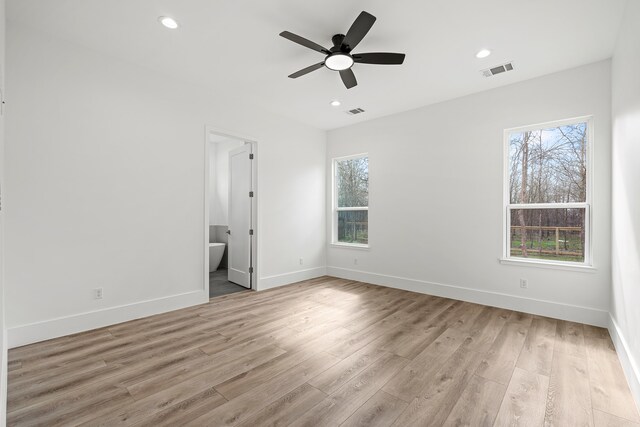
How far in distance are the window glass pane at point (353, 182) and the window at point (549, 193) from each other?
2316 mm

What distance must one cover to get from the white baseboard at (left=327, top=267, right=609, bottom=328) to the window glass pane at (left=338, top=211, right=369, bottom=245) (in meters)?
0.64

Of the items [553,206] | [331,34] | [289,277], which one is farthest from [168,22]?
[553,206]

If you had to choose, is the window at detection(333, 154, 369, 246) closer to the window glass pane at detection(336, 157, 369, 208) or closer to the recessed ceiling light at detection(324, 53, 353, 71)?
the window glass pane at detection(336, 157, 369, 208)

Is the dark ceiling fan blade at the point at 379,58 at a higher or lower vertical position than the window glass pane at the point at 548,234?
higher

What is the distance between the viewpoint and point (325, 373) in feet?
7.52

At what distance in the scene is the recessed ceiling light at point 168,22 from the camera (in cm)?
260

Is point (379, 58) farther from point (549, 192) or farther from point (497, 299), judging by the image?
point (497, 299)

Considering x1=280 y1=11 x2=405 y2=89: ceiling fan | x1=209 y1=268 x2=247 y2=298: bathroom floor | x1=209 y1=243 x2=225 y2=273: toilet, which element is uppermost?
x1=280 y1=11 x2=405 y2=89: ceiling fan

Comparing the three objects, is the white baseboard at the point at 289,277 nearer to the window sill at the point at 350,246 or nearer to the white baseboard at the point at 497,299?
the window sill at the point at 350,246

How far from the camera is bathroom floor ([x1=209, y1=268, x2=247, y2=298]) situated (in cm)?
470

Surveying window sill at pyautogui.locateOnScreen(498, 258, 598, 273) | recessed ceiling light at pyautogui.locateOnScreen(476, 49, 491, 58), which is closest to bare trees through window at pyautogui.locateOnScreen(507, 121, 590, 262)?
window sill at pyautogui.locateOnScreen(498, 258, 598, 273)

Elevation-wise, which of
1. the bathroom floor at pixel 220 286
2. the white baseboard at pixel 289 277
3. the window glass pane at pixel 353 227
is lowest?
the bathroom floor at pixel 220 286

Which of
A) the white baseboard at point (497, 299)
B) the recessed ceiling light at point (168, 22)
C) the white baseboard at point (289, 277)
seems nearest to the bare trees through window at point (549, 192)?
the white baseboard at point (497, 299)

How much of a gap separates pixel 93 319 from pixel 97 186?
4.67ft
